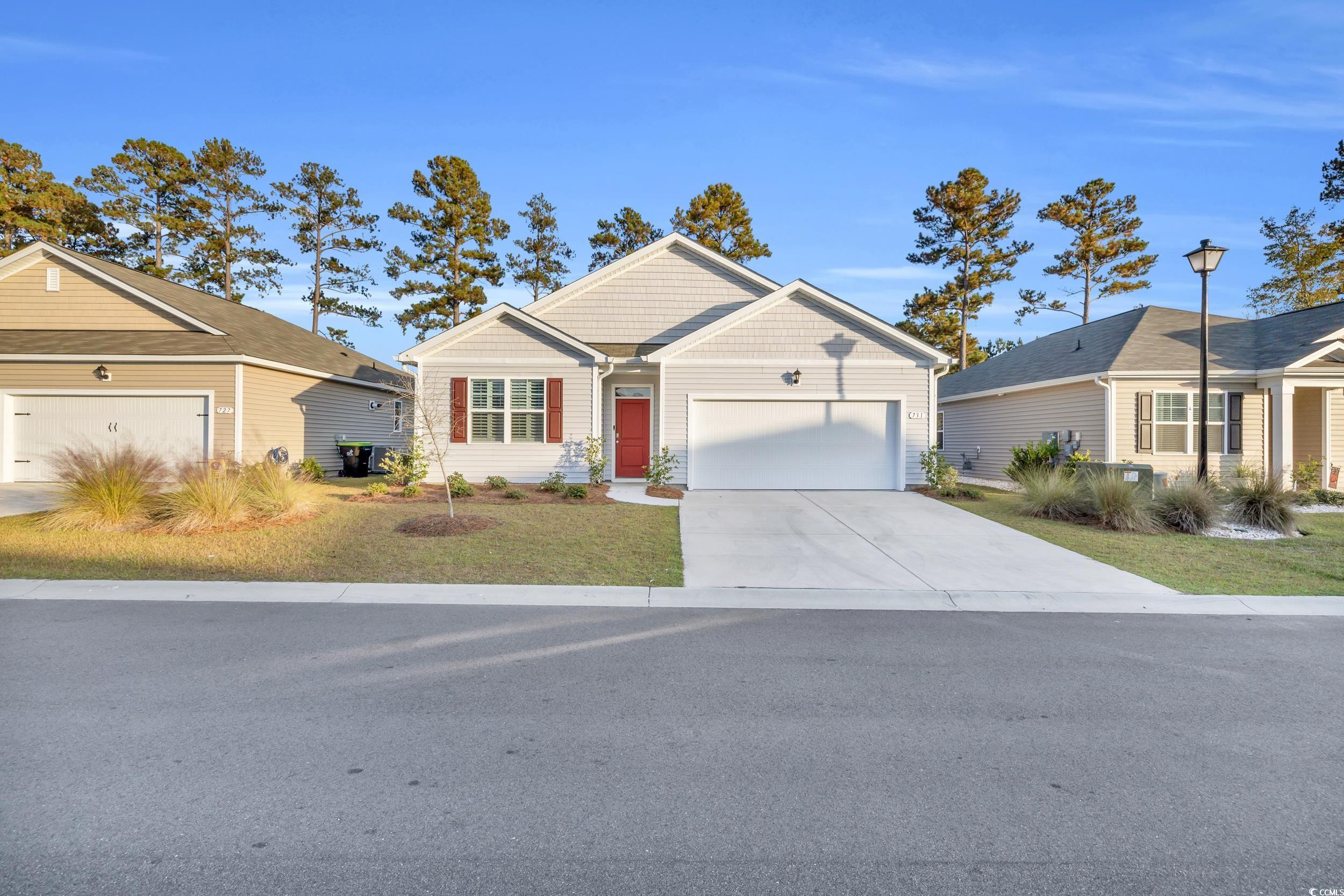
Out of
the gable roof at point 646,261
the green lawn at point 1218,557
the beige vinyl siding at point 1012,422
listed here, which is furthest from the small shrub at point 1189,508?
the gable roof at point 646,261

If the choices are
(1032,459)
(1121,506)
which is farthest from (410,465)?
(1032,459)

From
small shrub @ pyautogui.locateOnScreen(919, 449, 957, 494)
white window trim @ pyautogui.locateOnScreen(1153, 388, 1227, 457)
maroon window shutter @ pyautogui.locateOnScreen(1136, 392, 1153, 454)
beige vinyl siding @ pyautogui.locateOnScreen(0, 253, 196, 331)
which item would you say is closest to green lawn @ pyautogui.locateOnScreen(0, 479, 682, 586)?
small shrub @ pyautogui.locateOnScreen(919, 449, 957, 494)

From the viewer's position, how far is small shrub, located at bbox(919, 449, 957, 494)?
47.9ft

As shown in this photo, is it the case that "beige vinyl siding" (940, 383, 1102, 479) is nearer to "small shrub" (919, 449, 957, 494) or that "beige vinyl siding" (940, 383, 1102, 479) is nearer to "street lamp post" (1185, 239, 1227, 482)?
"street lamp post" (1185, 239, 1227, 482)

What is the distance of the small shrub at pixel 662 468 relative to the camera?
14.9 meters

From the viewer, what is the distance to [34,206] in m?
26.9

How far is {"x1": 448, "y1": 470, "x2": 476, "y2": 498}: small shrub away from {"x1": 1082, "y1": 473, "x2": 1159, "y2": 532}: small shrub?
11.2m

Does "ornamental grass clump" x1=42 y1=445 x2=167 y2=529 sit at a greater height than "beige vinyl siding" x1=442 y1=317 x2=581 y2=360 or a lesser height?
lesser

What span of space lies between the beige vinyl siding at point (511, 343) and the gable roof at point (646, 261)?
8.63 feet

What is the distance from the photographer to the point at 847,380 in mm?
15555

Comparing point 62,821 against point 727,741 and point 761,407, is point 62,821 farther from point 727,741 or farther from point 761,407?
point 761,407

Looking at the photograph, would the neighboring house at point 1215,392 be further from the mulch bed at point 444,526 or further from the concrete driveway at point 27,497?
the concrete driveway at point 27,497

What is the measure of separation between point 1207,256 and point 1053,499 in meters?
5.16

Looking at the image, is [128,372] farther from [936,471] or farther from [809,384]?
[936,471]
